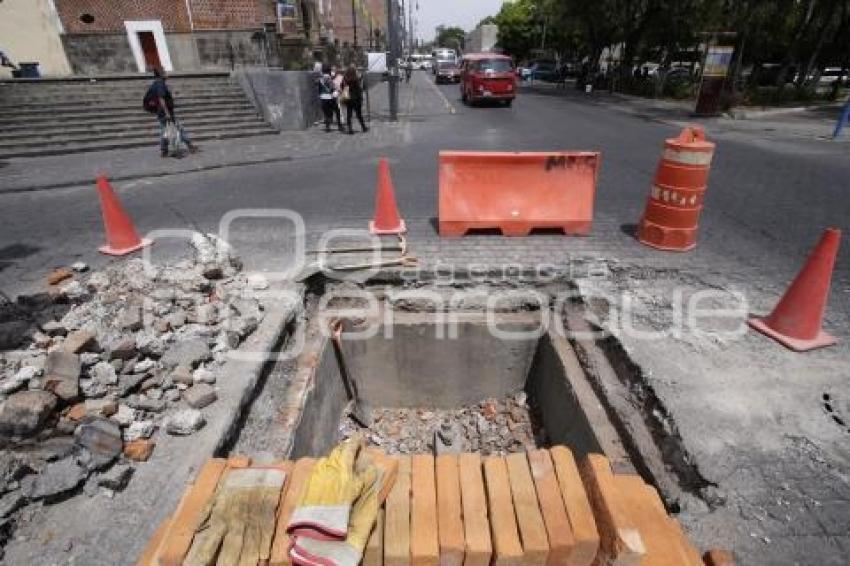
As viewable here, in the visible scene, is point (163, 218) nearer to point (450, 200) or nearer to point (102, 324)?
point (102, 324)

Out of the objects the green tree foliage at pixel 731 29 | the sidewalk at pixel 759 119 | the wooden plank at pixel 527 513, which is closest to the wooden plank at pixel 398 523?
the wooden plank at pixel 527 513

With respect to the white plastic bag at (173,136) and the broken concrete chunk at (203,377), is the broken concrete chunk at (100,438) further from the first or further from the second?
the white plastic bag at (173,136)

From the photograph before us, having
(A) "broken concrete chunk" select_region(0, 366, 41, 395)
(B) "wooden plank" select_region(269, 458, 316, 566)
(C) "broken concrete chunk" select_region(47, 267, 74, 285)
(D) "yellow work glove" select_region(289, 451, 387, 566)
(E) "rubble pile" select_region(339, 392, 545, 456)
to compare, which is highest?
(D) "yellow work glove" select_region(289, 451, 387, 566)

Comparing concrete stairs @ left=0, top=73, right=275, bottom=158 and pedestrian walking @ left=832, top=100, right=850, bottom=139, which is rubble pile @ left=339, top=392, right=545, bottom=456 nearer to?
concrete stairs @ left=0, top=73, right=275, bottom=158

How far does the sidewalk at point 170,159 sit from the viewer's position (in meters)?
9.47

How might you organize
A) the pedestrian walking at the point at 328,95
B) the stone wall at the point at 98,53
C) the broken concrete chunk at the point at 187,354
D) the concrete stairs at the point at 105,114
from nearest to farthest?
the broken concrete chunk at the point at 187,354 < the concrete stairs at the point at 105,114 < the pedestrian walking at the point at 328,95 < the stone wall at the point at 98,53

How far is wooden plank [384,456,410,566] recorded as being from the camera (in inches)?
80.0

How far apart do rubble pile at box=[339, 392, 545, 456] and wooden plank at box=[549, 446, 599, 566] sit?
193 centimetres

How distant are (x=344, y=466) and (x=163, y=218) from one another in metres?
6.11

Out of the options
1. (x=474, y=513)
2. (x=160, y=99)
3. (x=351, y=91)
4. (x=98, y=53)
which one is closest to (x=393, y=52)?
(x=351, y=91)

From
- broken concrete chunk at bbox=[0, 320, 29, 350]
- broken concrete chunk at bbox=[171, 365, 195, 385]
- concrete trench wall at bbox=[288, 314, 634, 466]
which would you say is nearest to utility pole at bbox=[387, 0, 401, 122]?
concrete trench wall at bbox=[288, 314, 634, 466]

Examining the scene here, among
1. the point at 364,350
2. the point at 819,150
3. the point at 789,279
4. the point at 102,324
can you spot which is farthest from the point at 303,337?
the point at 819,150

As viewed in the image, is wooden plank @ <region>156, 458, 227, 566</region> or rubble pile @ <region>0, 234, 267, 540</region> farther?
rubble pile @ <region>0, 234, 267, 540</region>

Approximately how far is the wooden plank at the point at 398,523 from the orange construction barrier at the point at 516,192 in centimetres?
388
